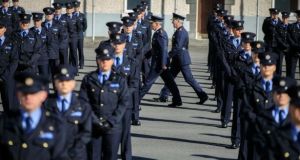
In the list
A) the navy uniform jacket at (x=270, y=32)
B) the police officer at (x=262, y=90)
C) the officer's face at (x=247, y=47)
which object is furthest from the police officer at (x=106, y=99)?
the navy uniform jacket at (x=270, y=32)

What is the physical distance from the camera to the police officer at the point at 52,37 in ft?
56.0

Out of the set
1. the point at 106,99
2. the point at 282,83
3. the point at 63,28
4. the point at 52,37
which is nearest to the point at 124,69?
the point at 106,99

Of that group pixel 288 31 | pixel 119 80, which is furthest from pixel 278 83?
pixel 288 31

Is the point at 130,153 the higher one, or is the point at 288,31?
the point at 288,31

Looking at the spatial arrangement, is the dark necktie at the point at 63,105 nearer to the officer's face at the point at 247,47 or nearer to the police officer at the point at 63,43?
the officer's face at the point at 247,47

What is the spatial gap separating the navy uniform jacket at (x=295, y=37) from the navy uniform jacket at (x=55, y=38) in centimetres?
560

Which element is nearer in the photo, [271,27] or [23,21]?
[23,21]

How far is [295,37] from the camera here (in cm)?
1873

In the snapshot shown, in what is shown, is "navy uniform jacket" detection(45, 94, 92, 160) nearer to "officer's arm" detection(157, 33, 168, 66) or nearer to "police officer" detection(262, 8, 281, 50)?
"officer's arm" detection(157, 33, 168, 66)

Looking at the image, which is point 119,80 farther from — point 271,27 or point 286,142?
point 271,27

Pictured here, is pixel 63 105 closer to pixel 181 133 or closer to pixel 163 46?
pixel 181 133

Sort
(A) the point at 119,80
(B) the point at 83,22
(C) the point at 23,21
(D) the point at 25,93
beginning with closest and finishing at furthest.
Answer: (D) the point at 25,93, (A) the point at 119,80, (C) the point at 23,21, (B) the point at 83,22

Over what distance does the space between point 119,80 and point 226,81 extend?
14.8 ft

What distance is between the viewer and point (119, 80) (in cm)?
934
